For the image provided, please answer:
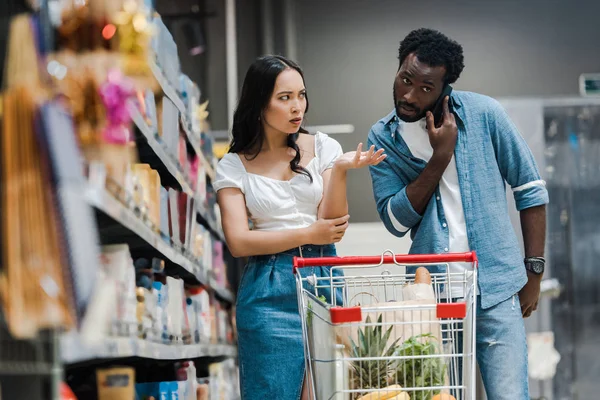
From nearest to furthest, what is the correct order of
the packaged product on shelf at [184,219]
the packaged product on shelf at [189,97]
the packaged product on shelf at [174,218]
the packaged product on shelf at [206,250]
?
the packaged product on shelf at [174,218] < the packaged product on shelf at [184,219] < the packaged product on shelf at [189,97] < the packaged product on shelf at [206,250]

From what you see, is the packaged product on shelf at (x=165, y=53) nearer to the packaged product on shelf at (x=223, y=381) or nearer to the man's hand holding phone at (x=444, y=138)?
the man's hand holding phone at (x=444, y=138)

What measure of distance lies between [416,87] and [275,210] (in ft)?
2.15

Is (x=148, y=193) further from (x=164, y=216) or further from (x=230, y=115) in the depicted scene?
(x=230, y=115)

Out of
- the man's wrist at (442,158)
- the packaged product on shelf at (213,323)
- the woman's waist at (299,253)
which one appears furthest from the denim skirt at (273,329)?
the packaged product on shelf at (213,323)

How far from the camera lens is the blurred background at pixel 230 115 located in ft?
6.39

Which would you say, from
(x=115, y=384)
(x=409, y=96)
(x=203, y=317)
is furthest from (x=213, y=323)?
(x=409, y=96)

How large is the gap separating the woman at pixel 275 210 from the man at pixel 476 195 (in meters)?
0.29

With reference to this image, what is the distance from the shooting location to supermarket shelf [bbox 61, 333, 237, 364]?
1.69 metres

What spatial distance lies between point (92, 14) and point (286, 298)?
1425mm

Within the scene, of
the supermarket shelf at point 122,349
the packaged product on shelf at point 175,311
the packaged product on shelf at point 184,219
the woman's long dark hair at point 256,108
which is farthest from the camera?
the packaged product on shelf at point 184,219

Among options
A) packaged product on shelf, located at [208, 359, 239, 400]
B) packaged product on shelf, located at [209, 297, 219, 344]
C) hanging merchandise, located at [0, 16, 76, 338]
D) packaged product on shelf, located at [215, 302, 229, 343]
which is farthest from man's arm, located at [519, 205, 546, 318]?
packaged product on shelf, located at [215, 302, 229, 343]

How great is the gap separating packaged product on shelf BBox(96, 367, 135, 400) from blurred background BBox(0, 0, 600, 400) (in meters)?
0.02

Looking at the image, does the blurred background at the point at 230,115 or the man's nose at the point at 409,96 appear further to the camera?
the man's nose at the point at 409,96

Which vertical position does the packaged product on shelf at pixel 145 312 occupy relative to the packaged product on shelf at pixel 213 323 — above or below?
above
